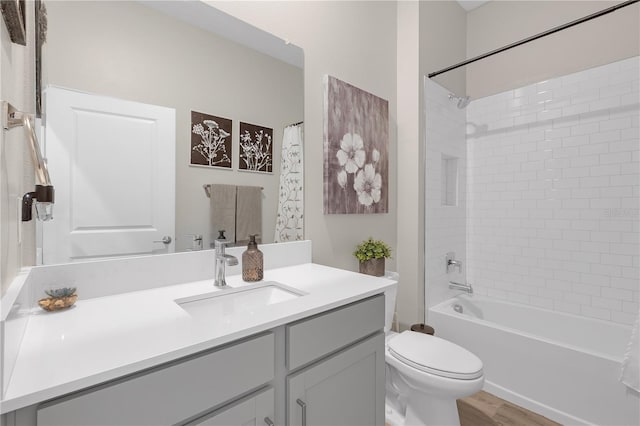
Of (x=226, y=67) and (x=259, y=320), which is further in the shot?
(x=226, y=67)

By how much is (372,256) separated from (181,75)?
1.40 metres

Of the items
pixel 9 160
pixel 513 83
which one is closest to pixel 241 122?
pixel 9 160

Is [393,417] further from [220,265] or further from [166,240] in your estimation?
[166,240]

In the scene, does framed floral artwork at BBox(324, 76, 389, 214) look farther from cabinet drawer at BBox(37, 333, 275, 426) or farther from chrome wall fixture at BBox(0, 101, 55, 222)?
chrome wall fixture at BBox(0, 101, 55, 222)

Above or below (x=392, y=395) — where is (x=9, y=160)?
above

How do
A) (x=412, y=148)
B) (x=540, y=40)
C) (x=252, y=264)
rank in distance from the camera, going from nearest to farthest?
(x=252, y=264) → (x=412, y=148) → (x=540, y=40)

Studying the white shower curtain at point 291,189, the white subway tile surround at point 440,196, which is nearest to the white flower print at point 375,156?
the white subway tile surround at point 440,196

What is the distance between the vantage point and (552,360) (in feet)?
5.91

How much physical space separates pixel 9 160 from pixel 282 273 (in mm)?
999

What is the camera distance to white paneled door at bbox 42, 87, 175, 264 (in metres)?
1.02

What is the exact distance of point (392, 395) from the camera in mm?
1837

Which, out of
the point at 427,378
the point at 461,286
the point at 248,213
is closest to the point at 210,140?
the point at 248,213

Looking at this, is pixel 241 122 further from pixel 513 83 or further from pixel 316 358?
pixel 513 83

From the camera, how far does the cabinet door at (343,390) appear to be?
0.95 metres
